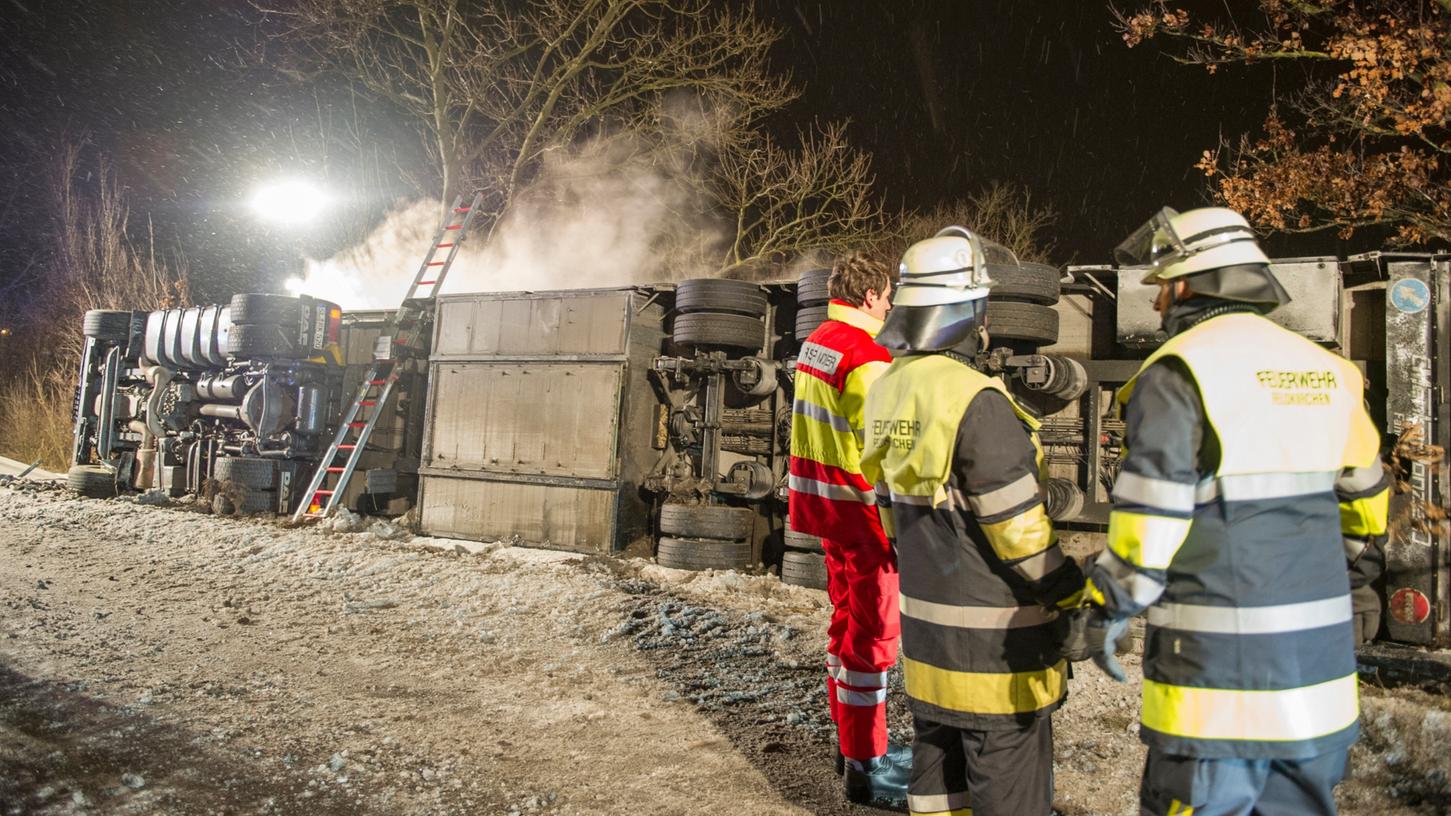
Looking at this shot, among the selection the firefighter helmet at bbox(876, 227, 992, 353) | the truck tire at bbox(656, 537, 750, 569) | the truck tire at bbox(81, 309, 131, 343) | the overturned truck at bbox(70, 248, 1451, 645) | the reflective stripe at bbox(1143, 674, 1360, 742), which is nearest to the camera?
the reflective stripe at bbox(1143, 674, 1360, 742)

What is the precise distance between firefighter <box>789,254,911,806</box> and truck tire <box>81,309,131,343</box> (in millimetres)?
13548

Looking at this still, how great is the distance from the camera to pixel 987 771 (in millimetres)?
2277

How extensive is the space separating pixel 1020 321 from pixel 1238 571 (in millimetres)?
5104

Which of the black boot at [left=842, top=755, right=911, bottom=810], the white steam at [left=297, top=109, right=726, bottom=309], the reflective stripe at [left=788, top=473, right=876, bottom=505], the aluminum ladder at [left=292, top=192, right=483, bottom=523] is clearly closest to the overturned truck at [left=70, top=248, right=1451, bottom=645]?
the aluminum ladder at [left=292, top=192, right=483, bottom=523]

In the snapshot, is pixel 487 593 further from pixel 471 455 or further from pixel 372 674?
pixel 471 455

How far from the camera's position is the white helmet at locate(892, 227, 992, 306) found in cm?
262

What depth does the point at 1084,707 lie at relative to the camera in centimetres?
460

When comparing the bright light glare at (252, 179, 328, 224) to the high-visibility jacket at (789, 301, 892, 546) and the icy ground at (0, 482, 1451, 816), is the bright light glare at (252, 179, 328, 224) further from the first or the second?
the high-visibility jacket at (789, 301, 892, 546)

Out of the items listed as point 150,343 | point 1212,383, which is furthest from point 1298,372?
point 150,343

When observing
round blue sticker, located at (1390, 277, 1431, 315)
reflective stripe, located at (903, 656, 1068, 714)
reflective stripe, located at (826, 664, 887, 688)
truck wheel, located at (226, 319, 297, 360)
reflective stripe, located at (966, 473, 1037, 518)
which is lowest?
reflective stripe, located at (826, 664, 887, 688)

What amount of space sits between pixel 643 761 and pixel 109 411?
12913mm

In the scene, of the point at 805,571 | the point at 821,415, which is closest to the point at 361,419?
the point at 805,571

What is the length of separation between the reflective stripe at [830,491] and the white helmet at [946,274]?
0.93 meters

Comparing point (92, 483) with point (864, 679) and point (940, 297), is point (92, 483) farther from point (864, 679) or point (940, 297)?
point (940, 297)
